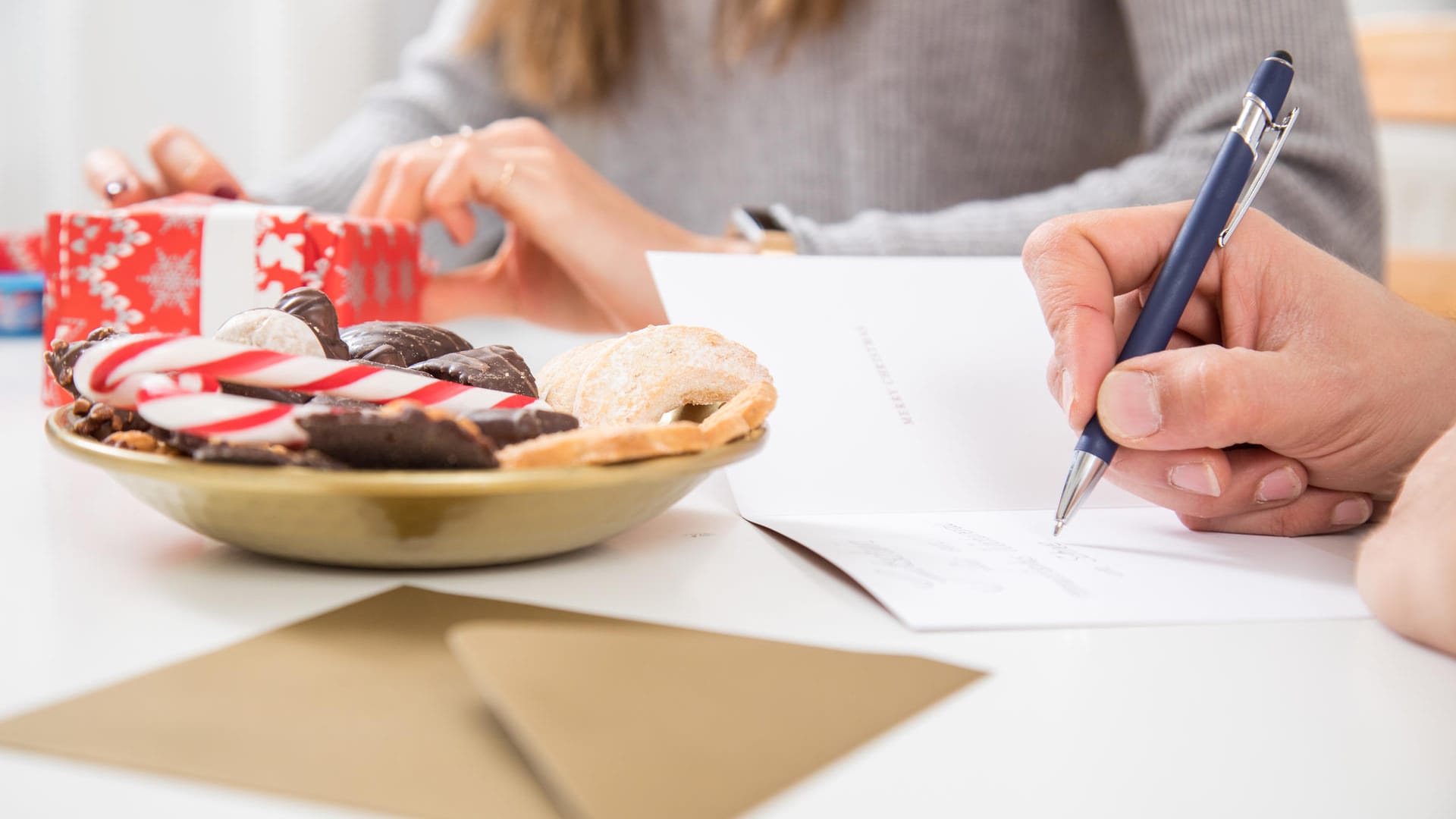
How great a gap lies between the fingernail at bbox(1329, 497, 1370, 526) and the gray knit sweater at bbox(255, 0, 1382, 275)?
0.53 m

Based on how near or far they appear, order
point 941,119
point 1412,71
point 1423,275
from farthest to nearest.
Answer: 1. point 1412,71
2. point 1423,275
3. point 941,119

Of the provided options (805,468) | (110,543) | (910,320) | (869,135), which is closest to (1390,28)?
(869,135)

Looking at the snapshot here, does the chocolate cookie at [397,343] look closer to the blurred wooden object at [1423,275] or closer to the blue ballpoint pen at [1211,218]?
the blue ballpoint pen at [1211,218]

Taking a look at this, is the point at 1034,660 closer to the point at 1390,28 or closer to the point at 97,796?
the point at 97,796

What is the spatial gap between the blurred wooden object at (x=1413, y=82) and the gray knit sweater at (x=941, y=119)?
621mm

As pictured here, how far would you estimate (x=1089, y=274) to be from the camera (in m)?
0.51

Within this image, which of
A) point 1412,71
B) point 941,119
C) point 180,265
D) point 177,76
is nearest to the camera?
point 180,265

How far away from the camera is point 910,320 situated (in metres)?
0.65

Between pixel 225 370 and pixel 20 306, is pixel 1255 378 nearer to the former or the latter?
pixel 225 370

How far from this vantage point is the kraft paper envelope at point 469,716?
0.81 feet

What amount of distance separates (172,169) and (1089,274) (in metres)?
0.89

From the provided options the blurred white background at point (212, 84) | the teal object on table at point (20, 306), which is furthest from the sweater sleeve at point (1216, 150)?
the blurred white background at point (212, 84)

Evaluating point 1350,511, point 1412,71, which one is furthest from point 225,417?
point 1412,71

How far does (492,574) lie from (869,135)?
1121 millimetres
